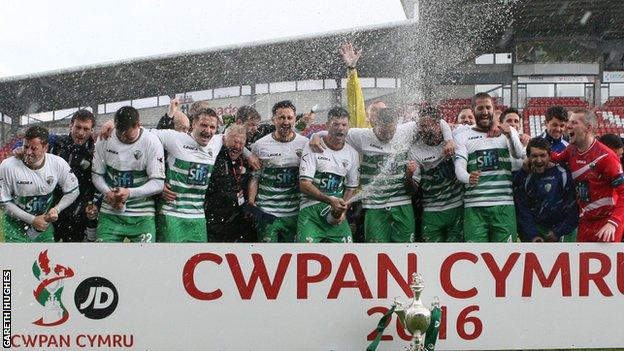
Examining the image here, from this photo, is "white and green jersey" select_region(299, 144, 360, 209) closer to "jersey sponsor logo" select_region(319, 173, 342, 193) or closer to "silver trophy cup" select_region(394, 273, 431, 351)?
"jersey sponsor logo" select_region(319, 173, 342, 193)

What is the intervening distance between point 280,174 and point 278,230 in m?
0.33

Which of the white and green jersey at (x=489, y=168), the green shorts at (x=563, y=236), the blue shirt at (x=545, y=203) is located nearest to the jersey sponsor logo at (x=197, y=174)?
the white and green jersey at (x=489, y=168)

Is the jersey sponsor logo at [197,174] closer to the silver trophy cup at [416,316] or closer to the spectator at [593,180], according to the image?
the silver trophy cup at [416,316]

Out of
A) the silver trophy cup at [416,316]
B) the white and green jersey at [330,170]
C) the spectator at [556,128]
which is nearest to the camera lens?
the silver trophy cup at [416,316]

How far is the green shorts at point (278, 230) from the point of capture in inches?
180

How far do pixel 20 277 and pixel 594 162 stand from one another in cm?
322

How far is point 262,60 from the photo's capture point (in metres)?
5.15

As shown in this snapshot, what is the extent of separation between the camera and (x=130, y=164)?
14.3ft

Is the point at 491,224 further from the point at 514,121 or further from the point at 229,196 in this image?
the point at 229,196

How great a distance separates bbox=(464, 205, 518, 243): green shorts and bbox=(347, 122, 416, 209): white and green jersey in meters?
0.38

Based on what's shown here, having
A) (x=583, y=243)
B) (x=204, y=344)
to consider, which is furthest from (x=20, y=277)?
(x=583, y=243)

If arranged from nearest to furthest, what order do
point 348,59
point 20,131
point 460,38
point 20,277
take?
1. point 20,277
2. point 20,131
3. point 348,59
4. point 460,38

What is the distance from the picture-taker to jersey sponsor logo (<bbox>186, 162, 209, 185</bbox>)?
4.43m

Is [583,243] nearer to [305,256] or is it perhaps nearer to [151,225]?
[305,256]
